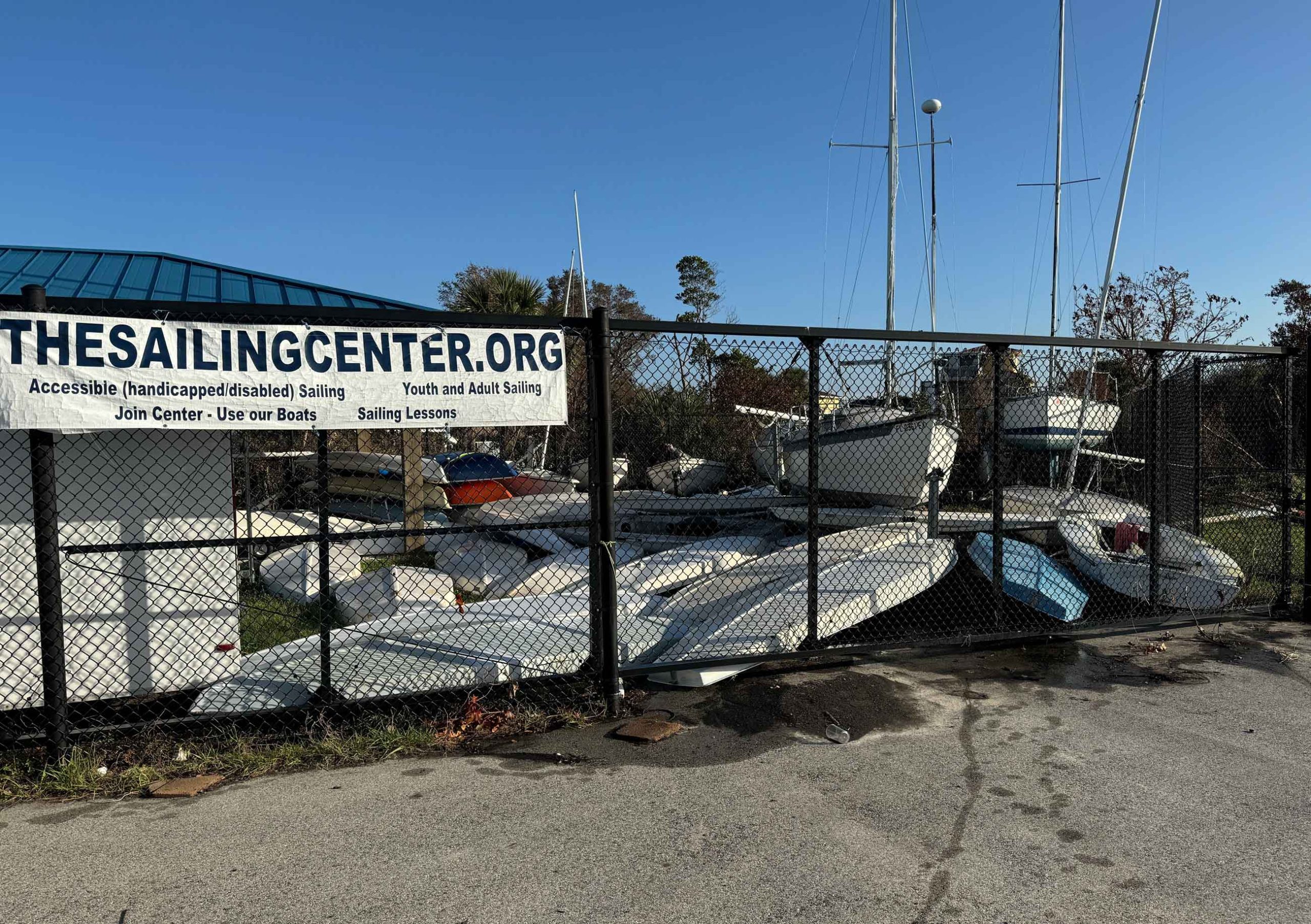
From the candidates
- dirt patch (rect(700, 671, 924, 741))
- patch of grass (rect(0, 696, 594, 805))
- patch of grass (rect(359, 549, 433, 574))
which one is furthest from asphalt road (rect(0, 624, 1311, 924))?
patch of grass (rect(359, 549, 433, 574))

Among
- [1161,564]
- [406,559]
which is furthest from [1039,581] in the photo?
[406,559]

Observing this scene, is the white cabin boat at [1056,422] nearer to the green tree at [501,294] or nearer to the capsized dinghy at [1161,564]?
the capsized dinghy at [1161,564]

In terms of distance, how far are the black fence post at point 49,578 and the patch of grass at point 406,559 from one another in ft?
20.3

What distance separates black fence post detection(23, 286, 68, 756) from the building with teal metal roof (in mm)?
2594

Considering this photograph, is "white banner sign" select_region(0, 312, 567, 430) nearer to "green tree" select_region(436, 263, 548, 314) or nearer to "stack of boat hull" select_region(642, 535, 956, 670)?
"stack of boat hull" select_region(642, 535, 956, 670)

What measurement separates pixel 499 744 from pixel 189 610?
1907mm

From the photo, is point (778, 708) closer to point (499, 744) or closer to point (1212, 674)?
point (499, 744)

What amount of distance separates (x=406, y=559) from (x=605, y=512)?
6699 mm

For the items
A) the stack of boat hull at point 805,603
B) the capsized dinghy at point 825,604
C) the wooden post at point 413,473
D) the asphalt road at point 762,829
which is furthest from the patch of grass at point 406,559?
the asphalt road at point 762,829

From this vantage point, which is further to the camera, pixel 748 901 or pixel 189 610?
pixel 189 610

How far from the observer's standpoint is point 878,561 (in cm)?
641

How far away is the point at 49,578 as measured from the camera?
3730 millimetres

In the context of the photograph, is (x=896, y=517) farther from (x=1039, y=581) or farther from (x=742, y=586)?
(x=742, y=586)

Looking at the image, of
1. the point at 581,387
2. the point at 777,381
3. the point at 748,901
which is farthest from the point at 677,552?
the point at 748,901
